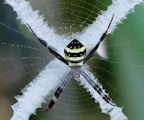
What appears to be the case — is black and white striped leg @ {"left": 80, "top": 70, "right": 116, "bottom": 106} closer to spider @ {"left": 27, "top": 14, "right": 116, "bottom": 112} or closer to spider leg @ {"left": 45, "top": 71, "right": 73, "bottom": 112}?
spider @ {"left": 27, "top": 14, "right": 116, "bottom": 112}

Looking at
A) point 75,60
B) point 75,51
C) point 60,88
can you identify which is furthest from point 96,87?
point 75,51

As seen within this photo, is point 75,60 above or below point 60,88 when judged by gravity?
above

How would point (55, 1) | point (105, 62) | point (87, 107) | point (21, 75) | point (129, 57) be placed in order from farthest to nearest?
point (21, 75)
point (87, 107)
point (55, 1)
point (105, 62)
point (129, 57)

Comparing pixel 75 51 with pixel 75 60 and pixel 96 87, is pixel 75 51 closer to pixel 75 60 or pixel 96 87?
pixel 75 60

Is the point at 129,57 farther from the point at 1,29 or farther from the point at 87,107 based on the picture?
the point at 1,29

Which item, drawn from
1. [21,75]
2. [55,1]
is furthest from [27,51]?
[55,1]

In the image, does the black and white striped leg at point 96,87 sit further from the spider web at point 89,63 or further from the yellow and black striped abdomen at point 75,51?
the yellow and black striped abdomen at point 75,51
